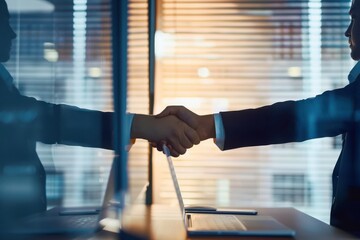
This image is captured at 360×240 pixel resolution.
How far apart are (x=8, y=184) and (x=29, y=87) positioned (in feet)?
0.27

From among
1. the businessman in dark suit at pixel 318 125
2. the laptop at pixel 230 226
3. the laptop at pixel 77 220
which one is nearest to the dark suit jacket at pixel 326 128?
the businessman in dark suit at pixel 318 125

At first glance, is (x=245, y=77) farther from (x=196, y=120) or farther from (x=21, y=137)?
(x=21, y=137)

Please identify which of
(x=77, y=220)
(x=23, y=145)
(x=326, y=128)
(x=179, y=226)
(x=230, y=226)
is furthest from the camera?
(x=326, y=128)

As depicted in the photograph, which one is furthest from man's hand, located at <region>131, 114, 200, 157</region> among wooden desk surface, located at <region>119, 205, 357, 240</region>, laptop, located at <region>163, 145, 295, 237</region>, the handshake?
laptop, located at <region>163, 145, 295, 237</region>

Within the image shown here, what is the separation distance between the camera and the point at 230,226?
96 centimetres

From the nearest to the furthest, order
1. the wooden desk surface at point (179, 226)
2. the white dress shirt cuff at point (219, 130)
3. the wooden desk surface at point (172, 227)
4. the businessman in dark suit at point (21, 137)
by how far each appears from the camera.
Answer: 1. the businessman in dark suit at point (21, 137)
2. the wooden desk surface at point (172, 227)
3. the wooden desk surface at point (179, 226)
4. the white dress shirt cuff at point (219, 130)

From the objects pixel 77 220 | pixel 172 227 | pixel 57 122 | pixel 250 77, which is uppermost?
pixel 250 77

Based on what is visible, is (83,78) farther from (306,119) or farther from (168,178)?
(168,178)

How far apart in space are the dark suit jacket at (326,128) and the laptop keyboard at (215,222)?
296 mm

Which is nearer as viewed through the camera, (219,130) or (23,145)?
(23,145)

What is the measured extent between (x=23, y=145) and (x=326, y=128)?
117 centimetres

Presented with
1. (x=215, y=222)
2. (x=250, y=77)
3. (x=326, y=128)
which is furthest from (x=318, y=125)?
(x=250, y=77)

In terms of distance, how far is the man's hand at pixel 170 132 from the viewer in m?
1.50

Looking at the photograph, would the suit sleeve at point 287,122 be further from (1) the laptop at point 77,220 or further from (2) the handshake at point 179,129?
(1) the laptop at point 77,220
